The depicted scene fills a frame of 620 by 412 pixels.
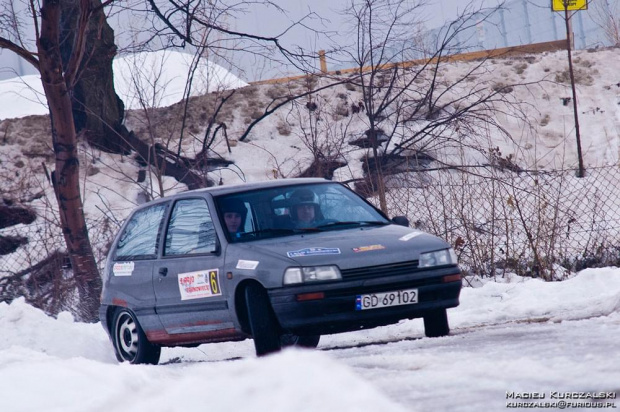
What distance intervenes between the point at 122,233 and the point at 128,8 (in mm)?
5590

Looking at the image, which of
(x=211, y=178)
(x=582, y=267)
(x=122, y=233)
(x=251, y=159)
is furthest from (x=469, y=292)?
(x=251, y=159)

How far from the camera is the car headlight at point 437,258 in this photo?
751 centimetres

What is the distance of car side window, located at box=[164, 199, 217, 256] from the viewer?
8.10 m

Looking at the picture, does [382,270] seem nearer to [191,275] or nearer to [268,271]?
[268,271]

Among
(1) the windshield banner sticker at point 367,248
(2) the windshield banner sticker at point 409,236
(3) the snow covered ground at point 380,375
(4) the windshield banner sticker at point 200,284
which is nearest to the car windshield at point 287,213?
(4) the windshield banner sticker at point 200,284

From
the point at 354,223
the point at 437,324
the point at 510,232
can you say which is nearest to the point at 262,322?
the point at 354,223

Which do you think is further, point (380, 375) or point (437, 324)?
point (437, 324)

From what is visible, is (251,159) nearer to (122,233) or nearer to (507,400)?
(122,233)

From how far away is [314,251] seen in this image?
23.9 feet

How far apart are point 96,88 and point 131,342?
12.7 metres

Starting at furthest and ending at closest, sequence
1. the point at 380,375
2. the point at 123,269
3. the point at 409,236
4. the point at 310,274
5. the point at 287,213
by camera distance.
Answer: the point at 123,269 → the point at 287,213 → the point at 409,236 → the point at 310,274 → the point at 380,375

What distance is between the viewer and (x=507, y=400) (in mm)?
4441

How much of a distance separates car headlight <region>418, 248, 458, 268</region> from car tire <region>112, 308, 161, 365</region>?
109 inches

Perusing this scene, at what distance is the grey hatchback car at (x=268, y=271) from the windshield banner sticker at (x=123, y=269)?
1cm
